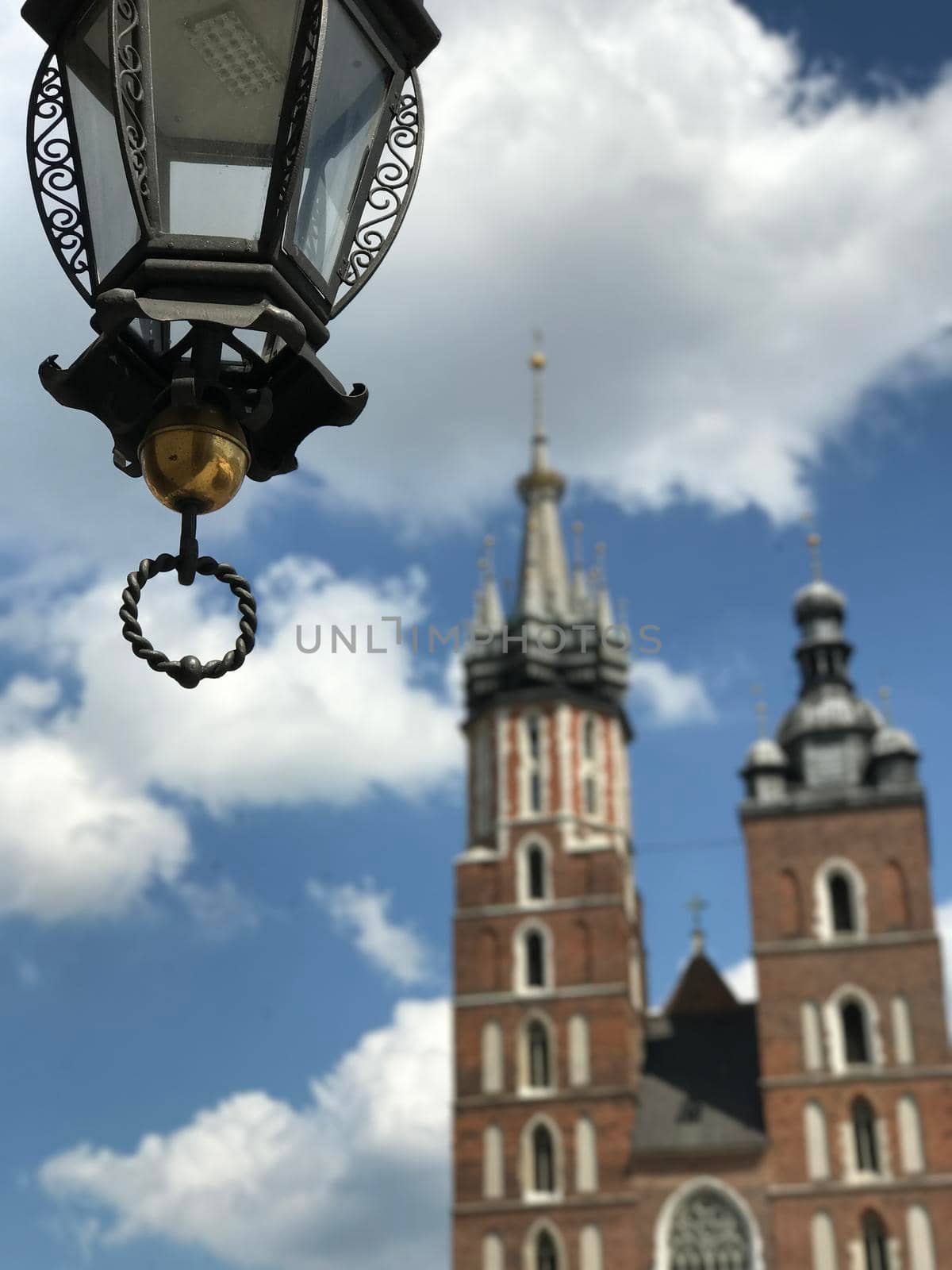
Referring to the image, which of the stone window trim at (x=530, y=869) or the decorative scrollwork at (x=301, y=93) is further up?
the stone window trim at (x=530, y=869)

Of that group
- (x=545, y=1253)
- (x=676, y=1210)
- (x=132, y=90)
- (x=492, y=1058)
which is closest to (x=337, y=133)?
(x=132, y=90)

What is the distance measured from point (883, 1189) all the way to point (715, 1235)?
10.6 ft

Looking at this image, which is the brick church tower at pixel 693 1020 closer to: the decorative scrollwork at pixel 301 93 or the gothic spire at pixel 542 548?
the gothic spire at pixel 542 548

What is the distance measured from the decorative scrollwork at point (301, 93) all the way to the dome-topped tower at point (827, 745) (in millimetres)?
33366

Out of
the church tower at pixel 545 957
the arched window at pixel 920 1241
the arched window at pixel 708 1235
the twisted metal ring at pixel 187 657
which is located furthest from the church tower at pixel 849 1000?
the twisted metal ring at pixel 187 657

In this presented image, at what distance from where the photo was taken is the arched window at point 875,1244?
30.5m

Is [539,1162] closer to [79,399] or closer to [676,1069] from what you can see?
[676,1069]

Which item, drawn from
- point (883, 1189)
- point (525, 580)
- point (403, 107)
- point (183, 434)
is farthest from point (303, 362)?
point (525, 580)

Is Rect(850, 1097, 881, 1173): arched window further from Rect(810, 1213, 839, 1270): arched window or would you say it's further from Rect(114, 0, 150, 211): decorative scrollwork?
Rect(114, 0, 150, 211): decorative scrollwork

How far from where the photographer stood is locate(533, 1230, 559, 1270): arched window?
31625mm

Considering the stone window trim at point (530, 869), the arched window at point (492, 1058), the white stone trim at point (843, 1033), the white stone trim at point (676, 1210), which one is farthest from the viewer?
the stone window trim at point (530, 869)

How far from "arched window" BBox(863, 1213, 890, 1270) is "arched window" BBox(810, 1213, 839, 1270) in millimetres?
563

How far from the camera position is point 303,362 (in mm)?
2688

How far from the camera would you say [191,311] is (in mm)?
2506
